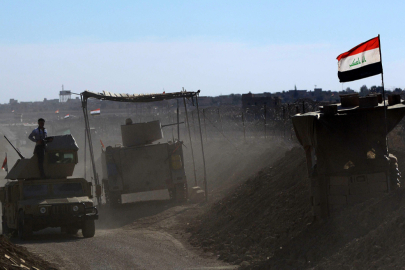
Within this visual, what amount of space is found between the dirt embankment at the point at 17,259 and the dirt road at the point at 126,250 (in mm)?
473

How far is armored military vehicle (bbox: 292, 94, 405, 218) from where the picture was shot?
11266 mm

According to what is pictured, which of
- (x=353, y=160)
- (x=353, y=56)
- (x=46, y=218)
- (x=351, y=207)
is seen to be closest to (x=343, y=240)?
(x=351, y=207)

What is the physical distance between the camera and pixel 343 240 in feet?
32.0

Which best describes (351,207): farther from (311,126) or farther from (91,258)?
(91,258)

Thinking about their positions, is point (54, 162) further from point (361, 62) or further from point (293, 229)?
point (361, 62)

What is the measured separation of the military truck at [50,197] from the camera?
1424 centimetres

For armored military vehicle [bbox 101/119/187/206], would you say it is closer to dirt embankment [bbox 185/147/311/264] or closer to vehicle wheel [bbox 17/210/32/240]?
dirt embankment [bbox 185/147/311/264]

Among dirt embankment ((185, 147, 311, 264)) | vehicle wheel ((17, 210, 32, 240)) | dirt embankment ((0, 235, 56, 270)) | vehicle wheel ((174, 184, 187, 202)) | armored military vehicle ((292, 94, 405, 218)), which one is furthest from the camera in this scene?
vehicle wheel ((174, 184, 187, 202))

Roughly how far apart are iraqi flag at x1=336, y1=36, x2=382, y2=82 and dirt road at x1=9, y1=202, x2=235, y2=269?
4.73 meters

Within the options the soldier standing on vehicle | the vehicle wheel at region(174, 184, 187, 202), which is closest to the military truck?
the soldier standing on vehicle

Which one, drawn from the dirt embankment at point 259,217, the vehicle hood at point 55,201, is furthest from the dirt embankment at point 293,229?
the vehicle hood at point 55,201

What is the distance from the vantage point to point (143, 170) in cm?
2103

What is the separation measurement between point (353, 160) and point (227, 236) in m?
4.09

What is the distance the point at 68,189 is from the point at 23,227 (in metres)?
1.60
